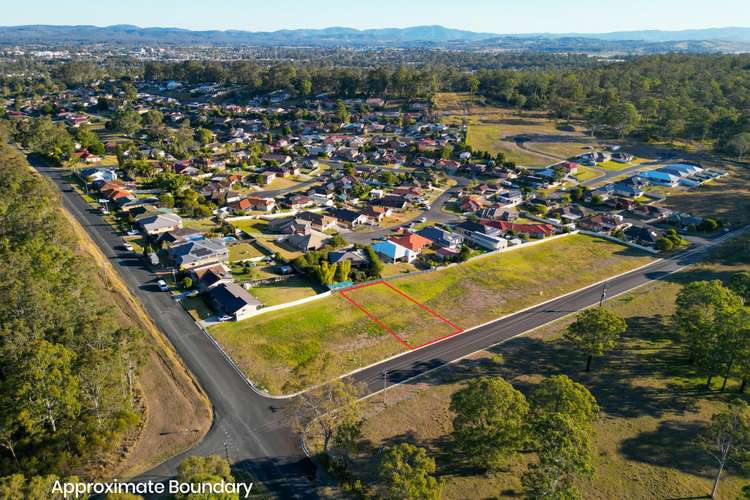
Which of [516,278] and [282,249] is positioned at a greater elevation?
[282,249]

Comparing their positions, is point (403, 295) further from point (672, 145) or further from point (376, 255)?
point (672, 145)

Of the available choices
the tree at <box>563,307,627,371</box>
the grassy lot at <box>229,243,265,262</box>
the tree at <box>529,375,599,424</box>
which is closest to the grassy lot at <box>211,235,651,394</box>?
the tree at <box>563,307,627,371</box>

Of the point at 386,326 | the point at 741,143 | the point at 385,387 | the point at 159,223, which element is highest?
the point at 741,143

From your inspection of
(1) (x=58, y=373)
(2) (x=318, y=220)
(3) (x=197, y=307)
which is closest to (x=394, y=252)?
(2) (x=318, y=220)

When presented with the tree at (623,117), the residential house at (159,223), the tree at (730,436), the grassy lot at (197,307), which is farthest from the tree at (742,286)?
the tree at (623,117)

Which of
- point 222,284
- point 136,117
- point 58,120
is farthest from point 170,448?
point 58,120

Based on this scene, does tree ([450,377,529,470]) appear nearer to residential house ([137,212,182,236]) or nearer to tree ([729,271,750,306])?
tree ([729,271,750,306])

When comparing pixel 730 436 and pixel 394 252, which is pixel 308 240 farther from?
pixel 730 436
